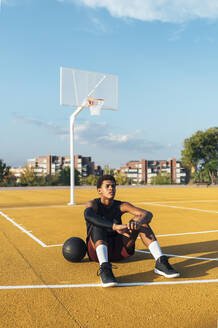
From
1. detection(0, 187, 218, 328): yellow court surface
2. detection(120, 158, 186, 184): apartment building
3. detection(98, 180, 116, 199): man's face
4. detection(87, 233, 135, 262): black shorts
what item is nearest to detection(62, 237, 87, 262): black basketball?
detection(0, 187, 218, 328): yellow court surface

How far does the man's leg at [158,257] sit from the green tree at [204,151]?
53.3m

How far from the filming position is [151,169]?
17000 centimetres

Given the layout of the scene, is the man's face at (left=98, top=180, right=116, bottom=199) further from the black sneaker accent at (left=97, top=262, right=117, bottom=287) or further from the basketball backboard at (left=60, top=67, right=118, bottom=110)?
the basketball backboard at (left=60, top=67, right=118, bottom=110)

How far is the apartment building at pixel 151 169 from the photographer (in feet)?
534

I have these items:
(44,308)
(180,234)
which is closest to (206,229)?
(180,234)

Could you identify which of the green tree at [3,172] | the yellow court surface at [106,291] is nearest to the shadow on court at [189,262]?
the yellow court surface at [106,291]

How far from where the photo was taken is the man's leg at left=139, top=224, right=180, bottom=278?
13.6 feet

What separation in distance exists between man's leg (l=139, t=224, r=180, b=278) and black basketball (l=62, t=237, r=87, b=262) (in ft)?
3.53

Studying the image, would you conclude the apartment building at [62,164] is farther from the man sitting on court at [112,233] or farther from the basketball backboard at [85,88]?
the man sitting on court at [112,233]

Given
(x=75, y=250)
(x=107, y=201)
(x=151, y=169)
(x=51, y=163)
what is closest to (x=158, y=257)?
(x=107, y=201)

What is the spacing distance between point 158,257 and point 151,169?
167 metres

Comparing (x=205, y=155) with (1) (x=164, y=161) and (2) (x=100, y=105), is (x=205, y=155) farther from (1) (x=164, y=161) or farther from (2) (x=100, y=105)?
(1) (x=164, y=161)

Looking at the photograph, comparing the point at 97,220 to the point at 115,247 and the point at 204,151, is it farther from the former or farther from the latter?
the point at 204,151

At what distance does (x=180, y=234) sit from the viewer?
7766mm
